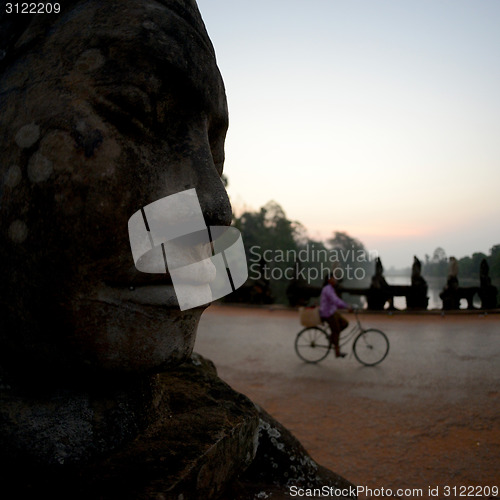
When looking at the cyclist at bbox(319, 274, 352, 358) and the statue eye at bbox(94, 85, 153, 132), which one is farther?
the cyclist at bbox(319, 274, 352, 358)

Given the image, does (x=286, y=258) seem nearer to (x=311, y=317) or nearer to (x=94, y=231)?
(x=311, y=317)

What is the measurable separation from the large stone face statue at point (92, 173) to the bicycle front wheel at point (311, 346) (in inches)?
297

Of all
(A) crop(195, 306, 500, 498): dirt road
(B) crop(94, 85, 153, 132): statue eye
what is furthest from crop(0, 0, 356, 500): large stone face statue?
(A) crop(195, 306, 500, 498): dirt road

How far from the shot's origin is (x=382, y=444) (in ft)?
14.7

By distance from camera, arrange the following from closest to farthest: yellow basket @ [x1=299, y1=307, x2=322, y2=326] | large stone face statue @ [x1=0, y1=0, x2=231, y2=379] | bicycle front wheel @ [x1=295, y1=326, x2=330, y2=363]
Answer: large stone face statue @ [x1=0, y1=0, x2=231, y2=379] → yellow basket @ [x1=299, y1=307, x2=322, y2=326] → bicycle front wheel @ [x1=295, y1=326, x2=330, y2=363]

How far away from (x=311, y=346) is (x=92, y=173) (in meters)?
7.93

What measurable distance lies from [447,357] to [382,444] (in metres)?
4.79

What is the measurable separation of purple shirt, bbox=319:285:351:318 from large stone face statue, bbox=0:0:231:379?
6857 mm

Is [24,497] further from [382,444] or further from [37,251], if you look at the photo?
[382,444]

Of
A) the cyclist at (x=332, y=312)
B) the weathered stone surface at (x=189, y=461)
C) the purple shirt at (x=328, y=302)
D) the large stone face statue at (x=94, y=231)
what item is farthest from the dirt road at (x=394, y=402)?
the large stone face statue at (x=94, y=231)

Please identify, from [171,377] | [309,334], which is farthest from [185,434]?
[309,334]

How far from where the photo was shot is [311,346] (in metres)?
8.53

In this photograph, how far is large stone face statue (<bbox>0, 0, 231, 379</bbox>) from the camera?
106 centimetres

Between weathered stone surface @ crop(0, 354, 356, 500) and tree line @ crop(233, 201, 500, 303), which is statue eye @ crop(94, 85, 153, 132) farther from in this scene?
tree line @ crop(233, 201, 500, 303)
